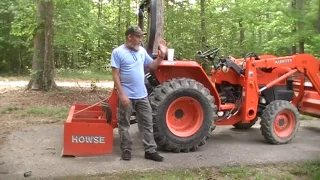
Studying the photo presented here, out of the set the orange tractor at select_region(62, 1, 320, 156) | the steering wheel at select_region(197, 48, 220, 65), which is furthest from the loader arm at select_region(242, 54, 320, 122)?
the steering wheel at select_region(197, 48, 220, 65)

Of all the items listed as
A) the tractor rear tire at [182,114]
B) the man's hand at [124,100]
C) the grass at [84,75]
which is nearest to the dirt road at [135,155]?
the tractor rear tire at [182,114]

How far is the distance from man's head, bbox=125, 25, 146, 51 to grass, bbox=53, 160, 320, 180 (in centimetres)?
153

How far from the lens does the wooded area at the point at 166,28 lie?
984 centimetres

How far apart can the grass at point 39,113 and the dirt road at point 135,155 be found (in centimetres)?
90

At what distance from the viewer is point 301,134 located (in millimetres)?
6863

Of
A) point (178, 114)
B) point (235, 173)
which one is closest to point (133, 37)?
point (178, 114)

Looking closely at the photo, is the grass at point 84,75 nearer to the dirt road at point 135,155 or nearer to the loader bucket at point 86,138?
the dirt road at point 135,155

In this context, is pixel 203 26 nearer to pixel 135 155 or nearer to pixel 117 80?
pixel 135 155

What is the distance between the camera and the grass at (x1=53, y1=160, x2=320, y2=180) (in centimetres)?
443

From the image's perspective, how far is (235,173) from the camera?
15.4 feet

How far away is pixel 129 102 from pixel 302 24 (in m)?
4.72

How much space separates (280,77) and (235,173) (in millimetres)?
2265

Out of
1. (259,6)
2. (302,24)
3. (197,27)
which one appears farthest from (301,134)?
(259,6)

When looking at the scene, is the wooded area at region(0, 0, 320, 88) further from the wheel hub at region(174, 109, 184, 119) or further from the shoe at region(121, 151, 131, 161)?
the shoe at region(121, 151, 131, 161)
